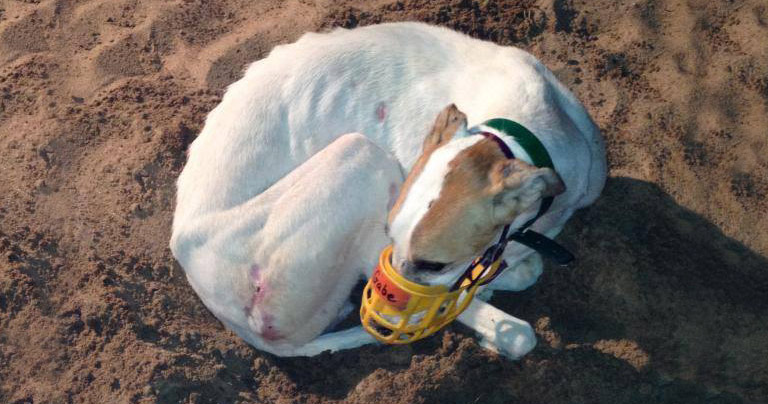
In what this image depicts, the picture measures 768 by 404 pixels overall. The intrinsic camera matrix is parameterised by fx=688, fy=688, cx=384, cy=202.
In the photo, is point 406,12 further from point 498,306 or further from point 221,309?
point 221,309

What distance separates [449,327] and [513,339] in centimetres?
42

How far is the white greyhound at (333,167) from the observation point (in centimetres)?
367

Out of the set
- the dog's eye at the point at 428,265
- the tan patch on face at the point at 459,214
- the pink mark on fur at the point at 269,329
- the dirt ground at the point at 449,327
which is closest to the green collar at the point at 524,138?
the tan patch on face at the point at 459,214

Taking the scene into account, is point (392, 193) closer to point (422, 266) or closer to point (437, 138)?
point (437, 138)

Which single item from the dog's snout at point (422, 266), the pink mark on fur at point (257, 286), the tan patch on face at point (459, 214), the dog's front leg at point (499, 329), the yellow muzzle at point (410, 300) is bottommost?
the dog's front leg at point (499, 329)

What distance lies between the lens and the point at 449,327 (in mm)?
4148

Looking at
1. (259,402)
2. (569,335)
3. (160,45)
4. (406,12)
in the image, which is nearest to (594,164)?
(569,335)

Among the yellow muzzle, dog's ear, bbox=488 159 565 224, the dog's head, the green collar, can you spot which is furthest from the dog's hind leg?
dog's ear, bbox=488 159 565 224

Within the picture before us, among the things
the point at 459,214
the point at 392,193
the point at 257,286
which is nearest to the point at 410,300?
the point at 459,214

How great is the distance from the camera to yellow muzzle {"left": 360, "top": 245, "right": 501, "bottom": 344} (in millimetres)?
3117

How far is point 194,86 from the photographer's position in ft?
17.1

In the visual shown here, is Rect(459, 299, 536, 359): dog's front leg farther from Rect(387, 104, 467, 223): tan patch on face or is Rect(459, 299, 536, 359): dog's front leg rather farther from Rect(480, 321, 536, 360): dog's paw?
Rect(387, 104, 467, 223): tan patch on face

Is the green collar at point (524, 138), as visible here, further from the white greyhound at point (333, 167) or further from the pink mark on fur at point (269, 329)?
the pink mark on fur at point (269, 329)

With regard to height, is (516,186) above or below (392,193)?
above
